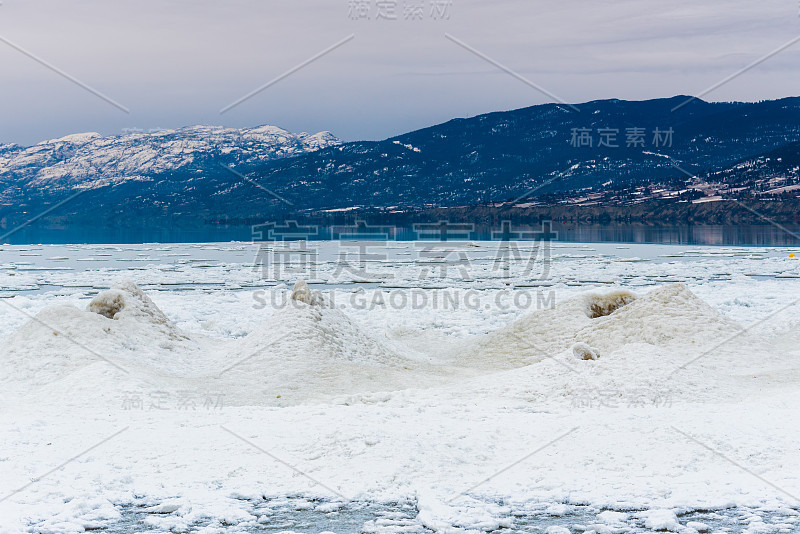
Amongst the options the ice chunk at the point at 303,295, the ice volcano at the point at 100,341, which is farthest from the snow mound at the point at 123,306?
the ice chunk at the point at 303,295

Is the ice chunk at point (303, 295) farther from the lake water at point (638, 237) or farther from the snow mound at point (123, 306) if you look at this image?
the lake water at point (638, 237)

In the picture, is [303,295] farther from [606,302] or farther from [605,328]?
[606,302]

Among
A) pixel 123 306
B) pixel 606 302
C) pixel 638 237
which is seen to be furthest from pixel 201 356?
pixel 638 237

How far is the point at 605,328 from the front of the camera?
1185 centimetres

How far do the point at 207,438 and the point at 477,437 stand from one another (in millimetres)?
2374

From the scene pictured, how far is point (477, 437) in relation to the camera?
20.6 feet

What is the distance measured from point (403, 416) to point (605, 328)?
6.05 m

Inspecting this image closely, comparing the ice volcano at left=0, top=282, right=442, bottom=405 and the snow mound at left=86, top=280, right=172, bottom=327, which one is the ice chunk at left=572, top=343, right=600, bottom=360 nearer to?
the ice volcano at left=0, top=282, right=442, bottom=405

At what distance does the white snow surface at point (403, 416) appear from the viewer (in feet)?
17.1

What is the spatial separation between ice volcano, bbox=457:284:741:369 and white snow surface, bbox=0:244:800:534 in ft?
0.14

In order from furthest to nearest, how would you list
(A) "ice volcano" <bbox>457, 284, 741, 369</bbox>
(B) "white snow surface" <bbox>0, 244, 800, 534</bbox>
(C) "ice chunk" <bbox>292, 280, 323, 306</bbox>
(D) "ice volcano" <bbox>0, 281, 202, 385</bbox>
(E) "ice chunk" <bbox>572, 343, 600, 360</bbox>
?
1. (C) "ice chunk" <bbox>292, 280, 323, 306</bbox>
2. (A) "ice volcano" <bbox>457, 284, 741, 369</bbox>
3. (D) "ice volcano" <bbox>0, 281, 202, 385</bbox>
4. (E) "ice chunk" <bbox>572, 343, 600, 360</bbox>
5. (B) "white snow surface" <bbox>0, 244, 800, 534</bbox>

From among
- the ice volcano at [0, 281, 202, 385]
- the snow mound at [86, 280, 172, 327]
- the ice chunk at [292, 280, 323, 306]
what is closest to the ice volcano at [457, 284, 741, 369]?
the ice chunk at [292, 280, 323, 306]

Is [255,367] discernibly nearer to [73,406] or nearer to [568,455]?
[73,406]

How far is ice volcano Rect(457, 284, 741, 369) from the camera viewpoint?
36.4 ft
